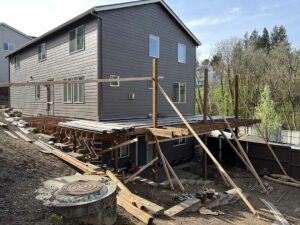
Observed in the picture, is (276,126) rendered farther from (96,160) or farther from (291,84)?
(96,160)

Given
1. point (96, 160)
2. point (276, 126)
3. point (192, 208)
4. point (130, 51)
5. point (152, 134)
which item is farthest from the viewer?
point (276, 126)

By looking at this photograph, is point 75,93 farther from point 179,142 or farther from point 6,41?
point 6,41

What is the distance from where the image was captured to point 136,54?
1510 cm

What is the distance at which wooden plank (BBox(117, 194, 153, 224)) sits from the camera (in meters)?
6.82

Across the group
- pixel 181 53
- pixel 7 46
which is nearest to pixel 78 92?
pixel 181 53

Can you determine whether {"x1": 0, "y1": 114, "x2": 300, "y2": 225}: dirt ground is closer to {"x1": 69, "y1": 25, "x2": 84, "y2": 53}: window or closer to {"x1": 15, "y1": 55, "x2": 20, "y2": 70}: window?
{"x1": 69, "y1": 25, "x2": 84, "y2": 53}: window

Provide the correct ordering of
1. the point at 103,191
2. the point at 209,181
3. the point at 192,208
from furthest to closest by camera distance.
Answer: the point at 209,181
the point at 192,208
the point at 103,191

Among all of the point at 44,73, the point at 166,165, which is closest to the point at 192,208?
the point at 166,165

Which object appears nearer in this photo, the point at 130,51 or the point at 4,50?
the point at 130,51

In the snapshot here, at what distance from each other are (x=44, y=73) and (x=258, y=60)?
26139mm

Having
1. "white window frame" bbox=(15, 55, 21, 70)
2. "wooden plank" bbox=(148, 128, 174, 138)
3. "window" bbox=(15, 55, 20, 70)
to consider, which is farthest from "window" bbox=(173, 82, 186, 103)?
"window" bbox=(15, 55, 20, 70)

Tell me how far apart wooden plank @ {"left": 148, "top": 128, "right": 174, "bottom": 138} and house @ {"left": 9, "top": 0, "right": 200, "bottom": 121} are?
3.80m

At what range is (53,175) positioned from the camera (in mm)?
8375

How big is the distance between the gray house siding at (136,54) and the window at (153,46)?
0.28m
